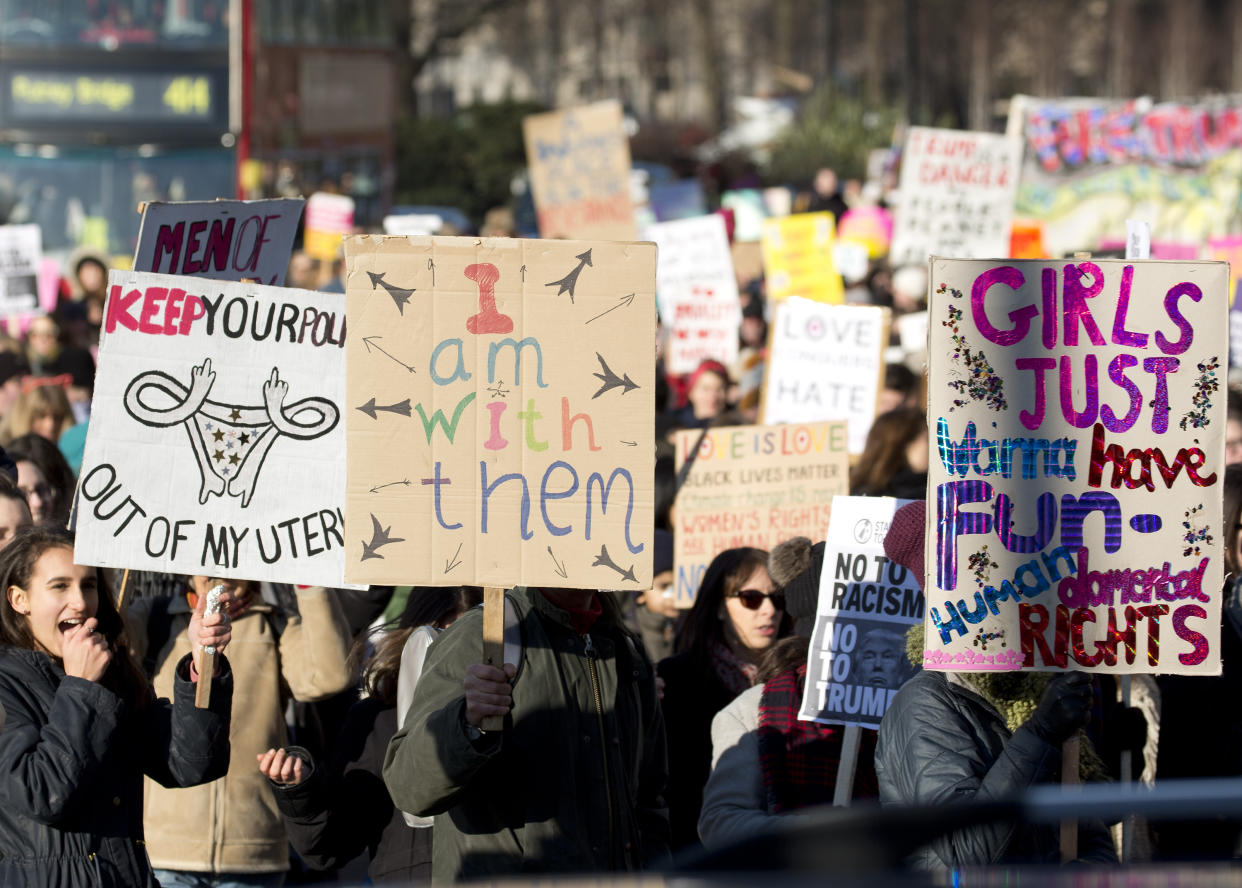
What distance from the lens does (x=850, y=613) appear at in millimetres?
4711

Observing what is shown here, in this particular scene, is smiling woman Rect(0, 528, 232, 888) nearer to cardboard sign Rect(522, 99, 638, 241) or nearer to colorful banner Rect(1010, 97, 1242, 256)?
cardboard sign Rect(522, 99, 638, 241)

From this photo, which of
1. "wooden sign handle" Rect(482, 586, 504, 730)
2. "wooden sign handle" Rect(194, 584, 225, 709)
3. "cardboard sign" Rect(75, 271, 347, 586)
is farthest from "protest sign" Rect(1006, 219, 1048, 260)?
"wooden sign handle" Rect(482, 586, 504, 730)

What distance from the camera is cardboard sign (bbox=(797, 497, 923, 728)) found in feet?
15.1

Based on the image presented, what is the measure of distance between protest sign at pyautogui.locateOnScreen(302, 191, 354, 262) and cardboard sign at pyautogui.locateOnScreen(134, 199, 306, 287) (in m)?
12.5

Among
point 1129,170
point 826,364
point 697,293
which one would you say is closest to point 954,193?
point 697,293

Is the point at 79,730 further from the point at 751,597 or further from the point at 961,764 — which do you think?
the point at 751,597

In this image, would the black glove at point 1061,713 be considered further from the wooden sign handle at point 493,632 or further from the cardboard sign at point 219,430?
the cardboard sign at point 219,430

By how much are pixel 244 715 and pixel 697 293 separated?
8.39 m

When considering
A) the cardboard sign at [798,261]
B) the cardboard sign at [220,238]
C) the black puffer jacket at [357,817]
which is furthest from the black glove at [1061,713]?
the cardboard sign at [798,261]

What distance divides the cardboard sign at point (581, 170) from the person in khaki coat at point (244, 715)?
9.22m

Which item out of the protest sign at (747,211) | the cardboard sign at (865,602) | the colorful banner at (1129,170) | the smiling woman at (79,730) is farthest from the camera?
the protest sign at (747,211)

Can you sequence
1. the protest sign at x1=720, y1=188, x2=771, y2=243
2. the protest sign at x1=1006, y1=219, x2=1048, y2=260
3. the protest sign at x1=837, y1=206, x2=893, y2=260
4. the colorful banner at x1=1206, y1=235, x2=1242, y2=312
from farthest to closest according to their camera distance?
the protest sign at x1=720, y1=188, x2=771, y2=243 → the protest sign at x1=837, y1=206, x2=893, y2=260 → the protest sign at x1=1006, y1=219, x2=1048, y2=260 → the colorful banner at x1=1206, y1=235, x2=1242, y2=312

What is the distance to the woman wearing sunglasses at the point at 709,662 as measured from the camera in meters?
4.99

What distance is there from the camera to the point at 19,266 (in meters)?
12.0
